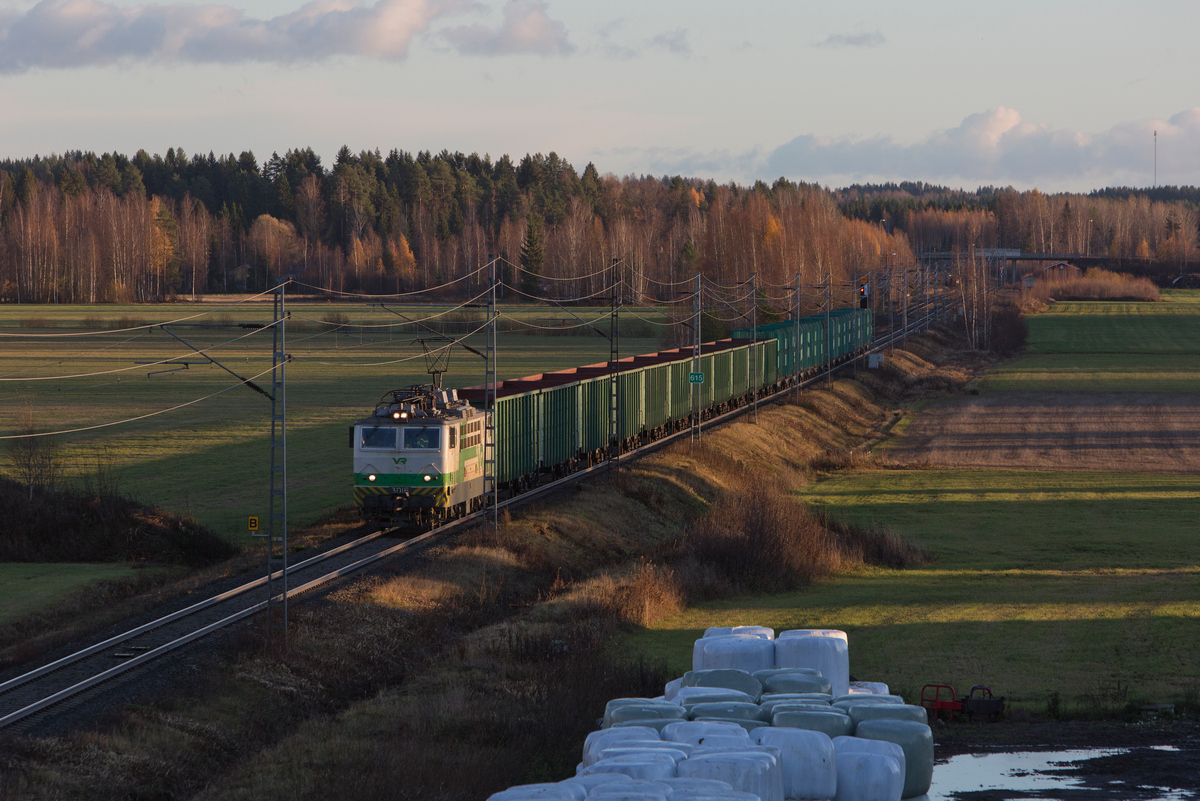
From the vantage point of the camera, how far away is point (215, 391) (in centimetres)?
7875

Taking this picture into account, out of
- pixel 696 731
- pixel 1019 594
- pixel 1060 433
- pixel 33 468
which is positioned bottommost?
pixel 1019 594

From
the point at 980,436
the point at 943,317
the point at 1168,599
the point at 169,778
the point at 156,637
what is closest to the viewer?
the point at 169,778

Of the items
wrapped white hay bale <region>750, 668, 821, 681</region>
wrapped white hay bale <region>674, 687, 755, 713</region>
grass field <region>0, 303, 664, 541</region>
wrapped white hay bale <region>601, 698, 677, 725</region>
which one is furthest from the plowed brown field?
wrapped white hay bale <region>601, 698, 677, 725</region>

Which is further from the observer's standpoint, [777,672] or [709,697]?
[777,672]

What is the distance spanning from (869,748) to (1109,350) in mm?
110588

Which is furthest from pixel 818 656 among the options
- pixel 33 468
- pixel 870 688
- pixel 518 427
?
pixel 33 468

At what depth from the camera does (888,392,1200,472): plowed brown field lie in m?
55.2

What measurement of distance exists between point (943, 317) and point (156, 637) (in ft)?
459

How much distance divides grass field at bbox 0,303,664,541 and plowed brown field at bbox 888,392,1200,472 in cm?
2800

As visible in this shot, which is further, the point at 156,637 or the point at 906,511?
the point at 906,511

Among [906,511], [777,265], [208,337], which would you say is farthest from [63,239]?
[906,511]

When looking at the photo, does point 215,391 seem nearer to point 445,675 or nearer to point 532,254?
point 445,675

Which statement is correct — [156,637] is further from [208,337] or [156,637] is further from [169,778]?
[208,337]

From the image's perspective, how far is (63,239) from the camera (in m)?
168
